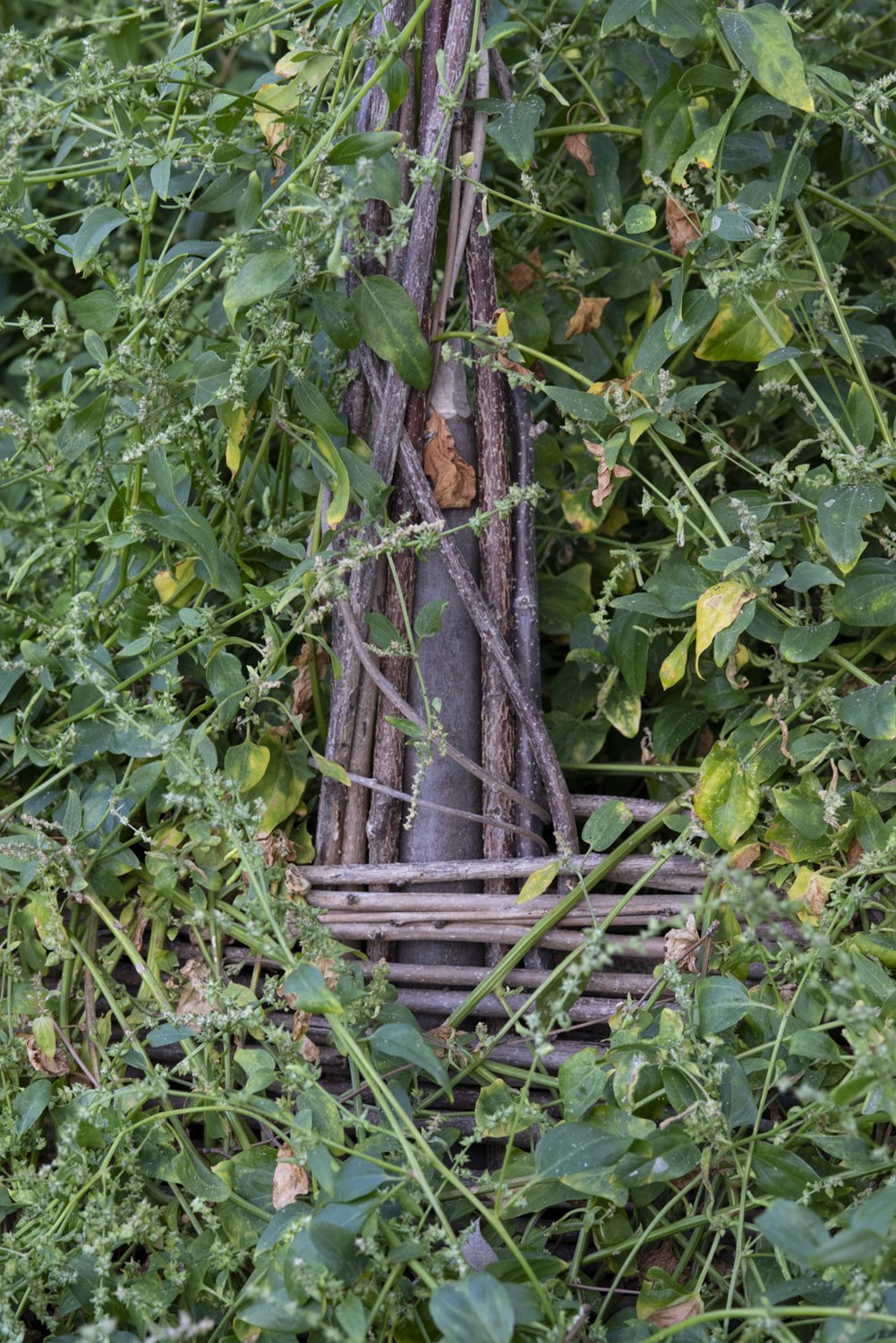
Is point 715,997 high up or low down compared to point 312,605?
down

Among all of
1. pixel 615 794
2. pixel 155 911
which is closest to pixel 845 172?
pixel 615 794

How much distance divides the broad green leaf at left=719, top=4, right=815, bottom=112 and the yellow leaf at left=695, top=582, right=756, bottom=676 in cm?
32

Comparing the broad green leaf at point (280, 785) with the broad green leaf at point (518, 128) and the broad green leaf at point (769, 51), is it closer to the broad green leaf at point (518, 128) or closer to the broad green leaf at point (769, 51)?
the broad green leaf at point (518, 128)

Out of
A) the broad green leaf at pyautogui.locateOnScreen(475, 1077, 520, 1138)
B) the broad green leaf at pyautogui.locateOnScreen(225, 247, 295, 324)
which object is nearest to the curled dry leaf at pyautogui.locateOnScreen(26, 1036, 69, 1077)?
the broad green leaf at pyautogui.locateOnScreen(475, 1077, 520, 1138)

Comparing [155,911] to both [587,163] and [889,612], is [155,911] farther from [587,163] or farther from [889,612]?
[587,163]

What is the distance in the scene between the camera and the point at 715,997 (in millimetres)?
685

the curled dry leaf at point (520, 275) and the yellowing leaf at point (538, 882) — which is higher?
the curled dry leaf at point (520, 275)

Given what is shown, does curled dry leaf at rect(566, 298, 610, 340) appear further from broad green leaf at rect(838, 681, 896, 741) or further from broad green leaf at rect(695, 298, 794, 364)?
broad green leaf at rect(838, 681, 896, 741)

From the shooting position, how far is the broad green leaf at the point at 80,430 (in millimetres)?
831

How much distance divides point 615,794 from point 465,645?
208 mm

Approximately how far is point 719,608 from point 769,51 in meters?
0.37

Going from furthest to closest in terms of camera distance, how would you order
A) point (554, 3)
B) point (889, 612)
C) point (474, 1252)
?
1. point (554, 3)
2. point (889, 612)
3. point (474, 1252)

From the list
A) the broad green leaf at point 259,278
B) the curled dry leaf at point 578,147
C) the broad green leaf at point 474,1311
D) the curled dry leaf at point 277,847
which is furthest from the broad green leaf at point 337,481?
the broad green leaf at point 474,1311

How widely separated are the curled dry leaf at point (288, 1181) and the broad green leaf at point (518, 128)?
0.67m
